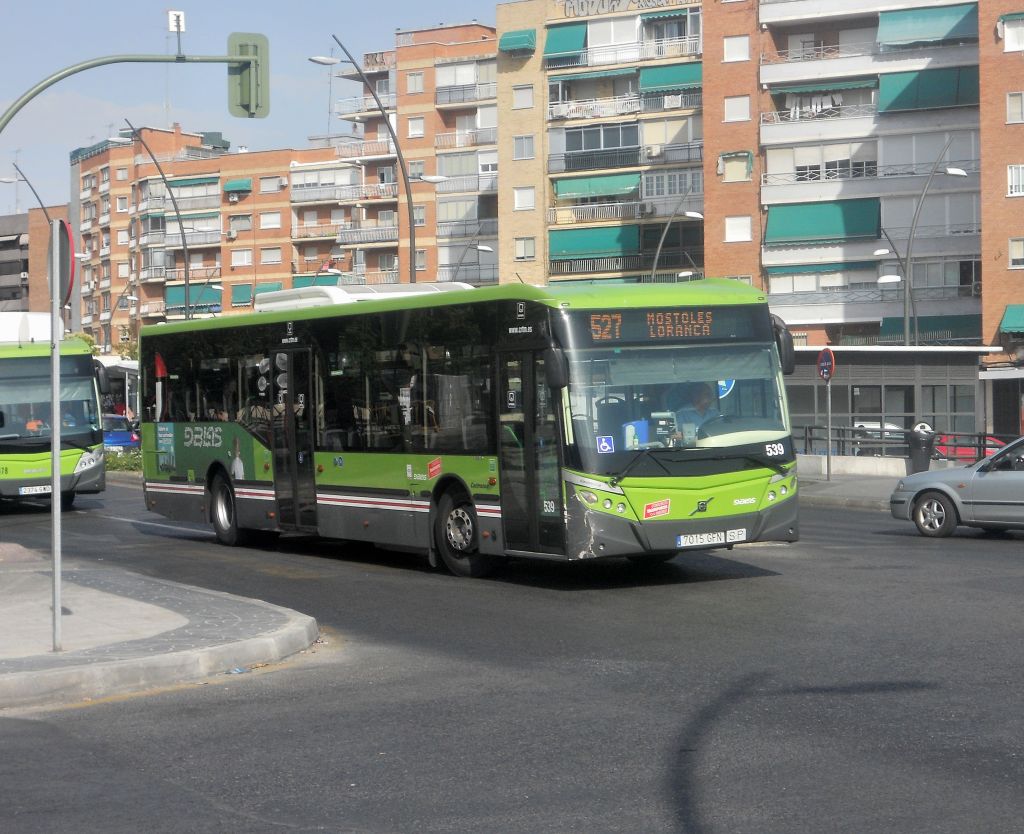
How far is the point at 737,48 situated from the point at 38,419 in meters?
48.9

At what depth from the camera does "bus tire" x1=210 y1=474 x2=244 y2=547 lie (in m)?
20.0

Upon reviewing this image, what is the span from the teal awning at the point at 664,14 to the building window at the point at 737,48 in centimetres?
686

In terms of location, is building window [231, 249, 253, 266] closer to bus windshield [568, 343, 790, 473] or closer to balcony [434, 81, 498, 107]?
A: balcony [434, 81, 498, 107]

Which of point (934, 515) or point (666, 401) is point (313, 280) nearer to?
point (934, 515)

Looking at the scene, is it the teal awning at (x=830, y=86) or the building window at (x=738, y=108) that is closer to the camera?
the teal awning at (x=830, y=86)

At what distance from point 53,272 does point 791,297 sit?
193 ft

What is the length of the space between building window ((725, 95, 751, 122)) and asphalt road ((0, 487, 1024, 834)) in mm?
57297

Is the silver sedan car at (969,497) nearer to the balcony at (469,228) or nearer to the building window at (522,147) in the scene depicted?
the building window at (522,147)

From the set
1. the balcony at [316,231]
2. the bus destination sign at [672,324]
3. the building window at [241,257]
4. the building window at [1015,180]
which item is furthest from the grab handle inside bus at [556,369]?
the building window at [241,257]

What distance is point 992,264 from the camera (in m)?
59.7

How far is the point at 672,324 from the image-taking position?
1420 centimetres

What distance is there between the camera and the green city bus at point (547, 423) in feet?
45.0

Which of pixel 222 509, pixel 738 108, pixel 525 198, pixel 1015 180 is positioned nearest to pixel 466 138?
pixel 525 198

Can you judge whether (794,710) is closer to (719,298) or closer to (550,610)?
(550,610)
